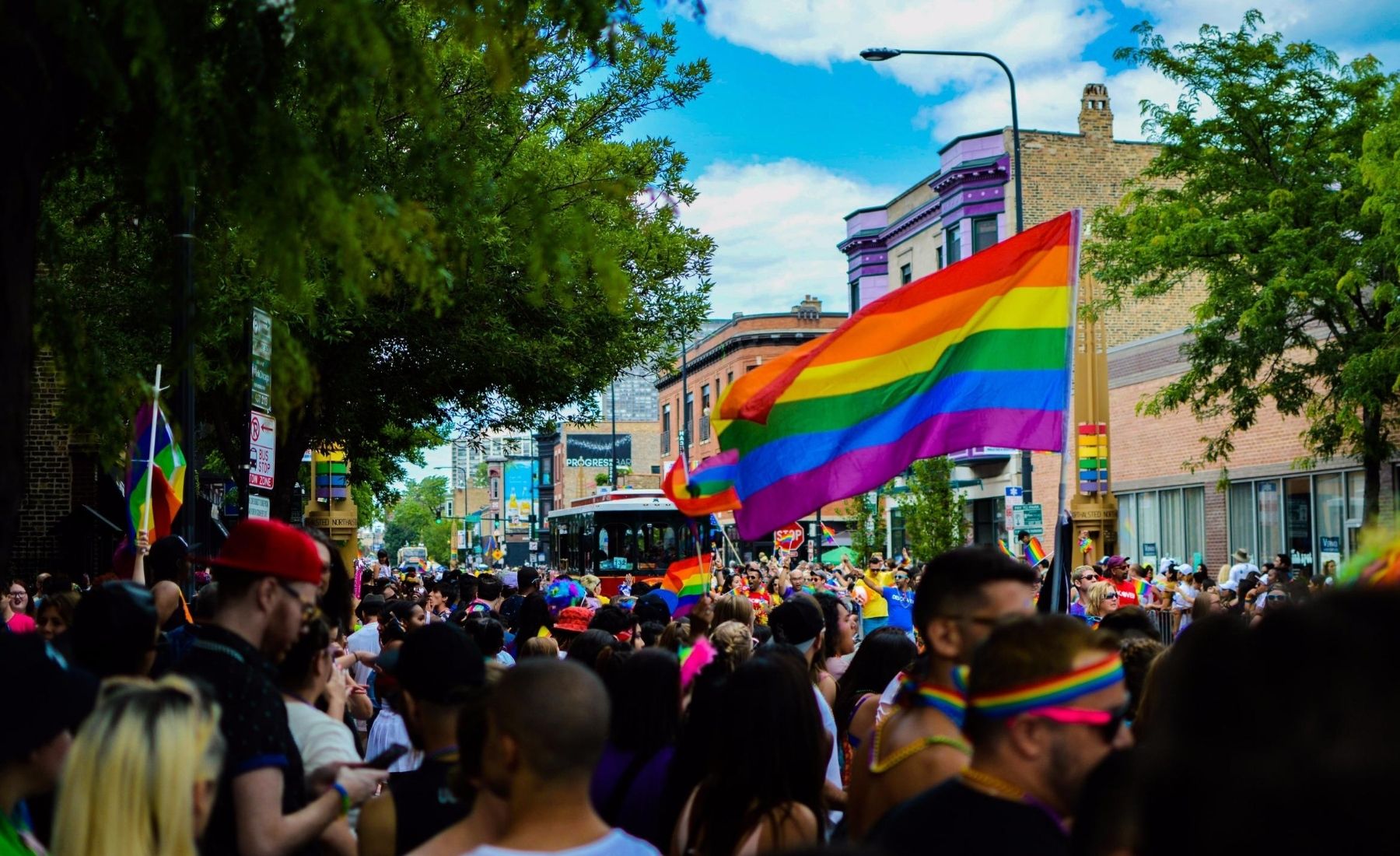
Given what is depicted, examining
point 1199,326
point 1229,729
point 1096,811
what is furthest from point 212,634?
point 1199,326

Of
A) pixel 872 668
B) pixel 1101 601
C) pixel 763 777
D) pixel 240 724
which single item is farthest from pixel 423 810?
pixel 1101 601

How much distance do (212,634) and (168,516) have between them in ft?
26.0

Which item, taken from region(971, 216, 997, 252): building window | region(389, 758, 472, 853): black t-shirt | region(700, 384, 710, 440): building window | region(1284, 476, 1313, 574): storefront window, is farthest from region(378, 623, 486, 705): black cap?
region(700, 384, 710, 440): building window

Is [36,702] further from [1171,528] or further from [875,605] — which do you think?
[1171,528]

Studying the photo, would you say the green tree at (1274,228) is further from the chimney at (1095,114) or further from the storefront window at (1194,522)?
the chimney at (1095,114)

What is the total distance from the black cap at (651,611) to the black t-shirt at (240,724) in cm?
757

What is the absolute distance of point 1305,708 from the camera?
136cm

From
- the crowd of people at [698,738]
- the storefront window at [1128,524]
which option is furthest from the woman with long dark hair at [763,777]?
the storefront window at [1128,524]

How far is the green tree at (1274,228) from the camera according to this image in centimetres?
2544

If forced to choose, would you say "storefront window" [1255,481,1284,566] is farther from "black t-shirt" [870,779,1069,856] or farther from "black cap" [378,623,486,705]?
"black t-shirt" [870,779,1069,856]

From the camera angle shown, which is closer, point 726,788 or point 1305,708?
point 1305,708

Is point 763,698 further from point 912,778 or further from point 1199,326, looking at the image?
point 1199,326

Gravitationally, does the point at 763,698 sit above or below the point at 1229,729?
below

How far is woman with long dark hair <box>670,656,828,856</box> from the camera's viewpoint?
4.57m
